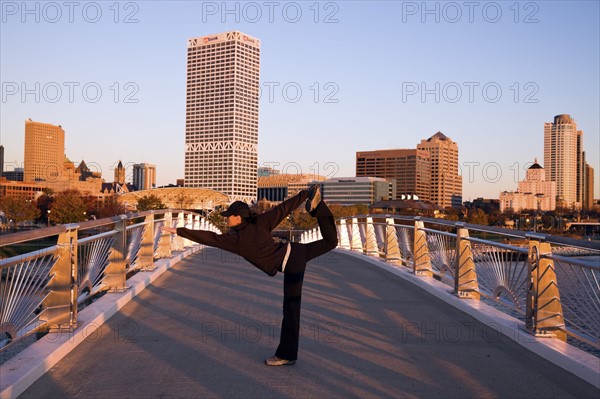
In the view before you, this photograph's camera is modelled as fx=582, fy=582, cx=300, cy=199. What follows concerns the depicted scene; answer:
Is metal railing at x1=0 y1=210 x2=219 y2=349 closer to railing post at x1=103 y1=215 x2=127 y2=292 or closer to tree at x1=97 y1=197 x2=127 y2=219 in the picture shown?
railing post at x1=103 y1=215 x2=127 y2=292

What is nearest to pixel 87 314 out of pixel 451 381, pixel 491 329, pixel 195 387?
pixel 195 387

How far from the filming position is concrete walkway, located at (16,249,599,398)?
435 cm

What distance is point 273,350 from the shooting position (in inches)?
218

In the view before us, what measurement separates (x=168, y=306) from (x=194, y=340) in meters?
2.17

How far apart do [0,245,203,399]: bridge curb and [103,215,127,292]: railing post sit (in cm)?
18

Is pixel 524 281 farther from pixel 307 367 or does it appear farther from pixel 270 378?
pixel 270 378

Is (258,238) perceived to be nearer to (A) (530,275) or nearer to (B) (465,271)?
(A) (530,275)

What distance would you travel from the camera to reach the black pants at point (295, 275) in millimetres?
4949

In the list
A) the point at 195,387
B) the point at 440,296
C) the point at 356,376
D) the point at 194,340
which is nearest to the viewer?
the point at 195,387

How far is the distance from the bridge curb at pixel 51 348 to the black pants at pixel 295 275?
192 cm

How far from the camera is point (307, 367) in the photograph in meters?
4.97

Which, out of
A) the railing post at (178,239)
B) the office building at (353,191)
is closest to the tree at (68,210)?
the railing post at (178,239)

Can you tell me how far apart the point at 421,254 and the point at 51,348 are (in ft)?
25.6

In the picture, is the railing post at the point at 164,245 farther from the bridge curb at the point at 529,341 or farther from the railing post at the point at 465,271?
the railing post at the point at 465,271
